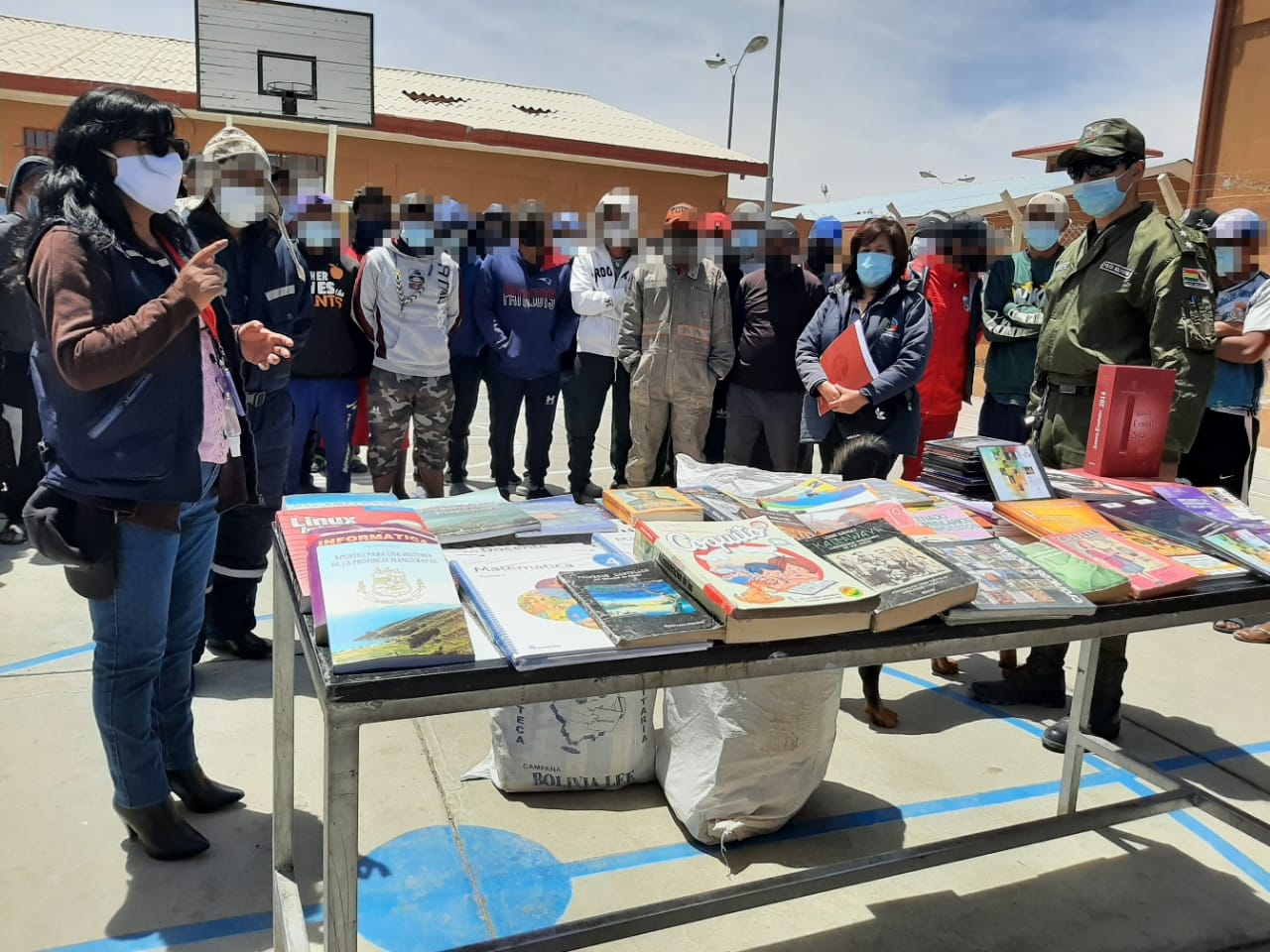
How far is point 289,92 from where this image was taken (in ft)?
37.3

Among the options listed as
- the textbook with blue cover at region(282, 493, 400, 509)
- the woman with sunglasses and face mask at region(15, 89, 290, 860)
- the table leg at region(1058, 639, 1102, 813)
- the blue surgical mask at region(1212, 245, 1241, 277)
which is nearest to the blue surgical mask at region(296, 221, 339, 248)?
the woman with sunglasses and face mask at region(15, 89, 290, 860)

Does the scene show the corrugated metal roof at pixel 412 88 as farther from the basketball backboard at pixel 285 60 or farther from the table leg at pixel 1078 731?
the table leg at pixel 1078 731

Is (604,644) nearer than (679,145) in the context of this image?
Yes

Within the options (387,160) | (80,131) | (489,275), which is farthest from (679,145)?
(80,131)

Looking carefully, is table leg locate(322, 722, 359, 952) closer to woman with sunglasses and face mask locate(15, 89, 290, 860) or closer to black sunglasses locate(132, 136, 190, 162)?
woman with sunglasses and face mask locate(15, 89, 290, 860)

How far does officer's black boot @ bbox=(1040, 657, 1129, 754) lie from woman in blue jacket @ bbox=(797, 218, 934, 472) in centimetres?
134

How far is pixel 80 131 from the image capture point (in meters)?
2.11

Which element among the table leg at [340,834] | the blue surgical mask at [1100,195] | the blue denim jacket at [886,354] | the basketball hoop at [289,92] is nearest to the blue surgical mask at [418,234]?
the blue denim jacket at [886,354]

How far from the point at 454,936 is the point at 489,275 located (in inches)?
184

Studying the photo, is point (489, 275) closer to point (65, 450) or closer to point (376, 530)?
point (65, 450)

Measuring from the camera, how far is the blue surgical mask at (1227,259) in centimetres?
461

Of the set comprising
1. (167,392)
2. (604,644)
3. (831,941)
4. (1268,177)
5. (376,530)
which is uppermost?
(1268,177)

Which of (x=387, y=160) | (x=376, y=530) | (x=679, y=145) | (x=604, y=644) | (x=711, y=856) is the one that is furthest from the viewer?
(x=679, y=145)

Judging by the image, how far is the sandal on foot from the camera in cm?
448
